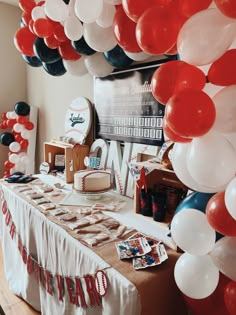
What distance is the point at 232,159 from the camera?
69 centimetres

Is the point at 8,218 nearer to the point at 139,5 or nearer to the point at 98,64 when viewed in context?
the point at 98,64

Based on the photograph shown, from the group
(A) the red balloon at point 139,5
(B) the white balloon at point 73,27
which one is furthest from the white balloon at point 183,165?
(B) the white balloon at point 73,27

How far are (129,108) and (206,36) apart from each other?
103cm

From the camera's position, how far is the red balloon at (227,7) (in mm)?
629

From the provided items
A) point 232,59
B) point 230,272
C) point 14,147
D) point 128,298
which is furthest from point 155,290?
point 14,147

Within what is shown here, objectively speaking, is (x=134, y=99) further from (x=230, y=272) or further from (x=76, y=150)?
(x=230, y=272)

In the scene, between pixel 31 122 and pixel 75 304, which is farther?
pixel 31 122

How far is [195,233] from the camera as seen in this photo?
2.52 ft

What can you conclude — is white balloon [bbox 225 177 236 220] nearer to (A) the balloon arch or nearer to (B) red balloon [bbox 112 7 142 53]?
(A) the balloon arch

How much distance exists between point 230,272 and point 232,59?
0.59 metres

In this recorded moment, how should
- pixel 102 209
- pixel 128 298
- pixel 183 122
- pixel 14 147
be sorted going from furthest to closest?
pixel 14 147, pixel 102 209, pixel 128 298, pixel 183 122

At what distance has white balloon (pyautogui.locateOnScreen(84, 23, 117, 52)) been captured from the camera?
4.21 ft

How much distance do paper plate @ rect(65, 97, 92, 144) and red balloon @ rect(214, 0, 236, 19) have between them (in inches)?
57.7

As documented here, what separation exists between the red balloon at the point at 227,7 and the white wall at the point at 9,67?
2.89 meters
